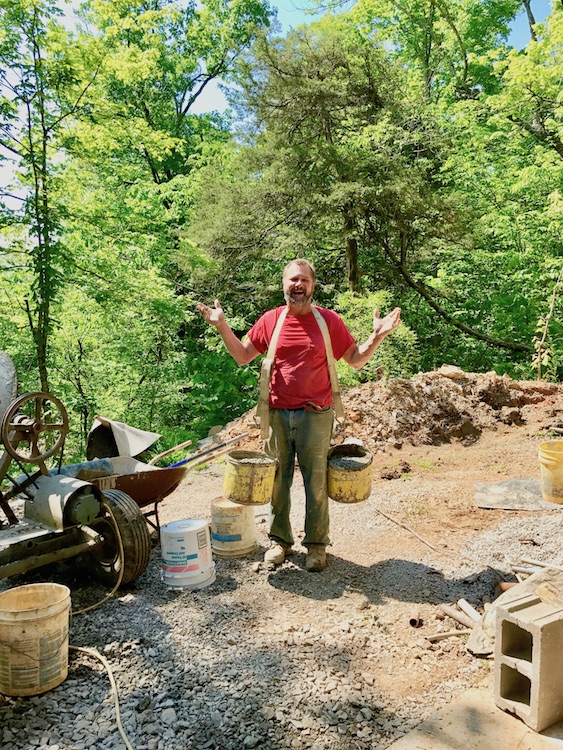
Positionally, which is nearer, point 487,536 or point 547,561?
point 547,561

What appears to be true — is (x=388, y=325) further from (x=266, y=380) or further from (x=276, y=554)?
(x=276, y=554)

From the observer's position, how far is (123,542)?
11.8 ft

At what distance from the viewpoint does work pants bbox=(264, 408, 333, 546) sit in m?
3.92

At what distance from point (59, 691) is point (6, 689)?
222 millimetres

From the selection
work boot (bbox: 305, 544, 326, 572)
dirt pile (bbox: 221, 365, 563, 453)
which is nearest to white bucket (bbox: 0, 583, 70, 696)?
work boot (bbox: 305, 544, 326, 572)

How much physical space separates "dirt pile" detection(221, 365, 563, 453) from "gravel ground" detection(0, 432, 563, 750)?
3.37 metres

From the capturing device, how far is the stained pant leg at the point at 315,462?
3.91 metres

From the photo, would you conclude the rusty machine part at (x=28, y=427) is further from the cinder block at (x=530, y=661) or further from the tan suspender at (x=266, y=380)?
the cinder block at (x=530, y=661)

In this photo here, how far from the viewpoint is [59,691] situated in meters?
2.65

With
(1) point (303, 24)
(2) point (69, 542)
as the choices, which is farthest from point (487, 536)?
(1) point (303, 24)

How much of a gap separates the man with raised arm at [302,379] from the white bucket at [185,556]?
0.53 m

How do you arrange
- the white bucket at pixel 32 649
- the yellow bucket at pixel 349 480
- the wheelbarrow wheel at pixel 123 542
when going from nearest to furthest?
the white bucket at pixel 32 649 < the wheelbarrow wheel at pixel 123 542 < the yellow bucket at pixel 349 480

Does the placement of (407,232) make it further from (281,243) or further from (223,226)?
(223,226)

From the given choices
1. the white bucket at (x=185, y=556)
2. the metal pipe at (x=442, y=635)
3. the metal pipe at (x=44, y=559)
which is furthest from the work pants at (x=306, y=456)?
the metal pipe at (x=44, y=559)
